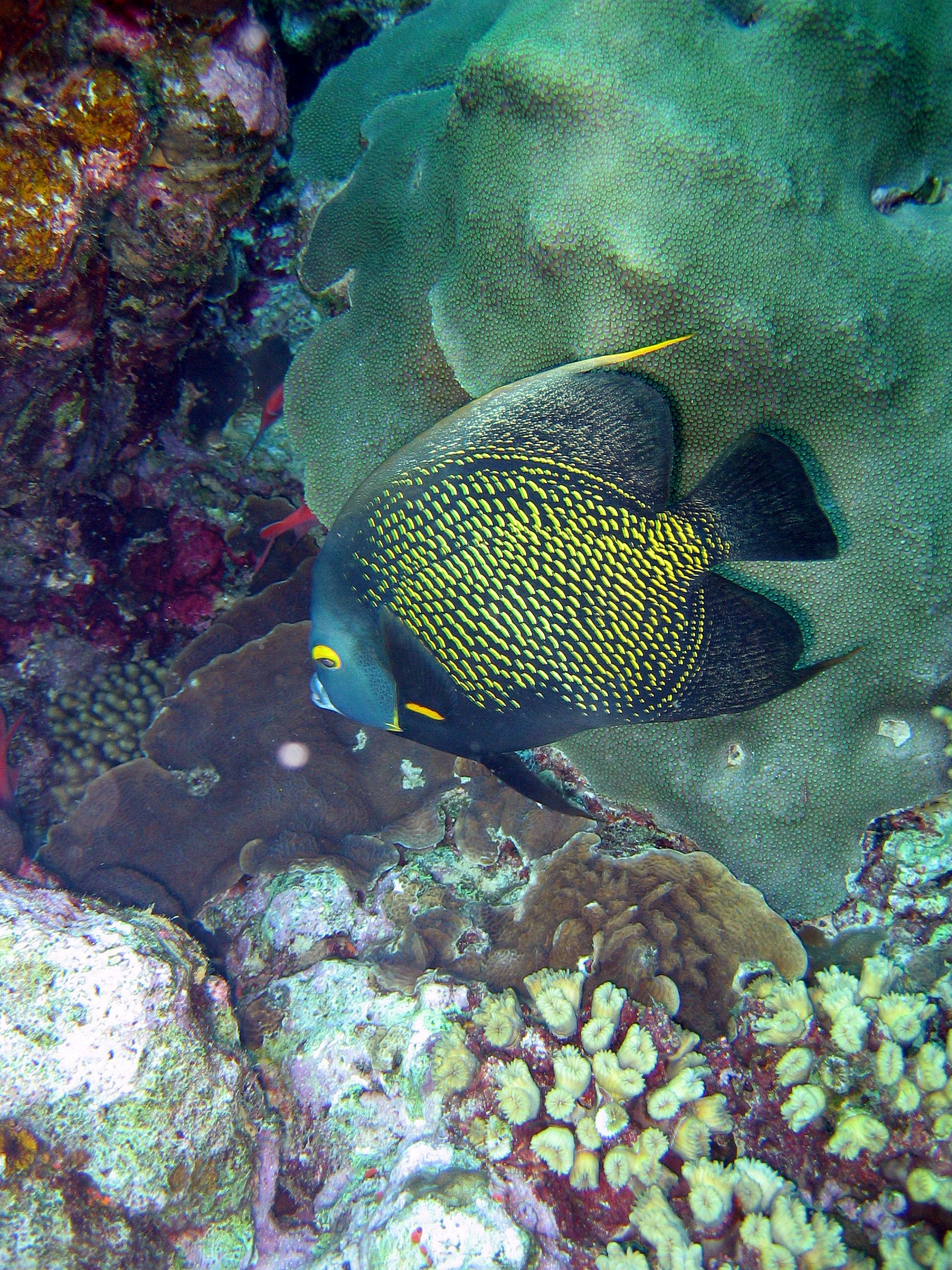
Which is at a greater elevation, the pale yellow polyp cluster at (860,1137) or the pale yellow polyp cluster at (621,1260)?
the pale yellow polyp cluster at (860,1137)

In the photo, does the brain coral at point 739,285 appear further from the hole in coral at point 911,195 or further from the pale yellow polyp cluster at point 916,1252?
the pale yellow polyp cluster at point 916,1252

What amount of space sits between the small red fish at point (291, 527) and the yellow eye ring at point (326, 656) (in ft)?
3.84

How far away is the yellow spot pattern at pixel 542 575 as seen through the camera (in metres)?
1.81

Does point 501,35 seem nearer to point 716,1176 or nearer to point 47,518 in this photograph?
point 47,518

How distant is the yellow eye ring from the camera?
6.76 ft

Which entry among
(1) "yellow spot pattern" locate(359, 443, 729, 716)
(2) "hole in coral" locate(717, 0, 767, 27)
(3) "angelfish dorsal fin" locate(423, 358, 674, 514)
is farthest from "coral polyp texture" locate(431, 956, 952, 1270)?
(2) "hole in coral" locate(717, 0, 767, 27)

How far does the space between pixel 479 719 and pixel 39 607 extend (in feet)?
8.76

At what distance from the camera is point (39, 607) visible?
128 inches

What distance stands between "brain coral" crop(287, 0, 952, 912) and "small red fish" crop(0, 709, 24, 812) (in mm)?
2555

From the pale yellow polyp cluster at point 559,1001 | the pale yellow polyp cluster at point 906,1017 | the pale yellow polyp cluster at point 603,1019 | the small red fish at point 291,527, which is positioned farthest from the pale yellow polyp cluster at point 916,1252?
the small red fish at point 291,527

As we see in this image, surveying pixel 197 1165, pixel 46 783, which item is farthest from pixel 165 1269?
pixel 46 783

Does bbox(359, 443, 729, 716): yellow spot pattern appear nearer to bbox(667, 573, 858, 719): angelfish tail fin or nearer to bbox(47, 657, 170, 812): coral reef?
bbox(667, 573, 858, 719): angelfish tail fin

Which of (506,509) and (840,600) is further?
(840,600)

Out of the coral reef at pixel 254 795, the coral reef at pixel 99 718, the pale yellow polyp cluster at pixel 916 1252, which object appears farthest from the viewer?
the coral reef at pixel 99 718
